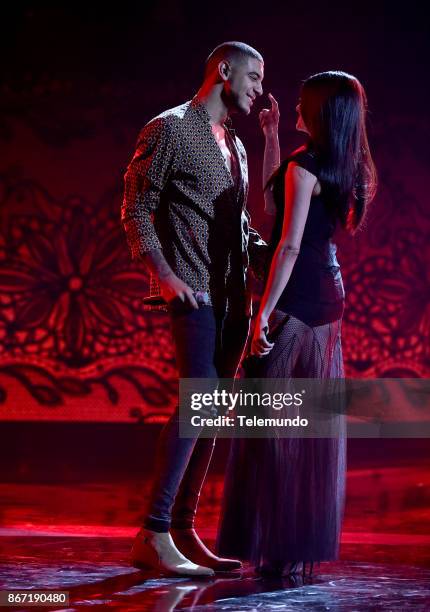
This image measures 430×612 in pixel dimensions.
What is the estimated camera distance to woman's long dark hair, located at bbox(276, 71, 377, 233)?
2.23m

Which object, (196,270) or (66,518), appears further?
(66,518)

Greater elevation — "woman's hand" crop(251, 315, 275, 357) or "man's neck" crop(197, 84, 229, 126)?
"man's neck" crop(197, 84, 229, 126)

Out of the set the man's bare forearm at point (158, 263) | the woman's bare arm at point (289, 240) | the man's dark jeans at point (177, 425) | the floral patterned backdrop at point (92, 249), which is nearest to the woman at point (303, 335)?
the woman's bare arm at point (289, 240)

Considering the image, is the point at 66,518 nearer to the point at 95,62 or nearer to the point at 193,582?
the point at 193,582

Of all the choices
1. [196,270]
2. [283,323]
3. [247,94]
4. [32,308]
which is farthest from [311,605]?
[32,308]

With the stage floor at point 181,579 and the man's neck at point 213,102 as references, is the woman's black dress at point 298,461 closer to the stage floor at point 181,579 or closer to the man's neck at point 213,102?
the stage floor at point 181,579

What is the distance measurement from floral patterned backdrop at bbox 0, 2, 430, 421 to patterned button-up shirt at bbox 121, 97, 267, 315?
2.68 m

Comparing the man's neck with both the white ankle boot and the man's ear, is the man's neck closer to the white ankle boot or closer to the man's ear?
the man's ear

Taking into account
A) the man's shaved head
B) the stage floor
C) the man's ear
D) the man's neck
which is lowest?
the stage floor

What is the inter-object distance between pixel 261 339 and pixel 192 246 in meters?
0.28

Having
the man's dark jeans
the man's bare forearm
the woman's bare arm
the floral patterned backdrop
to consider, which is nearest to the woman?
the woman's bare arm

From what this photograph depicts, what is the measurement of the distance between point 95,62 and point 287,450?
3.16m

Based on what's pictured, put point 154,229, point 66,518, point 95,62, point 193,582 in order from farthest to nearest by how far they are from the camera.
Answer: point 95,62 < point 66,518 < point 154,229 < point 193,582

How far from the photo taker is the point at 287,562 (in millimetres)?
2207
